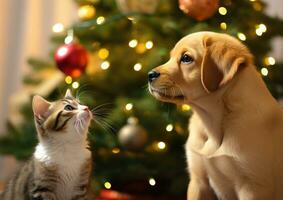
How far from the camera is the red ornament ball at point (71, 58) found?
5.78 feet

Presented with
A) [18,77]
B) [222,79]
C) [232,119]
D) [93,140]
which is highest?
[222,79]

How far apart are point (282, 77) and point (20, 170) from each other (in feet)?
3.70

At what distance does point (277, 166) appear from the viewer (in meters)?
1.25

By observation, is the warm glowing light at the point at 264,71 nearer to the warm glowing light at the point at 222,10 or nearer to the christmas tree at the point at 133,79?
the christmas tree at the point at 133,79

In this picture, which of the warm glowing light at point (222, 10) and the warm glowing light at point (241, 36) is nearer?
the warm glowing light at point (241, 36)

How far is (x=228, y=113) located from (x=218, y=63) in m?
0.14

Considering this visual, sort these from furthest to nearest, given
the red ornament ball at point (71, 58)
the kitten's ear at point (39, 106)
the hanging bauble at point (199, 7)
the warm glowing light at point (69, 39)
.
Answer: the warm glowing light at point (69, 39), the red ornament ball at point (71, 58), the hanging bauble at point (199, 7), the kitten's ear at point (39, 106)

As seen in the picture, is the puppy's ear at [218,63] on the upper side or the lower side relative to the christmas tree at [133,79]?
upper

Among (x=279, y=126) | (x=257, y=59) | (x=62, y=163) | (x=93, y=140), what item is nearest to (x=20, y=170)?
(x=62, y=163)

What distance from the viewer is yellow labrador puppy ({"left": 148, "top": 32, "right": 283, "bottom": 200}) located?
4.02 feet

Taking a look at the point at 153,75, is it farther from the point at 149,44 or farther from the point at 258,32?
the point at 258,32

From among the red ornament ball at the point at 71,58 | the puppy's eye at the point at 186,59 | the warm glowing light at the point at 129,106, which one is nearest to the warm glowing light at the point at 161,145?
the warm glowing light at the point at 129,106

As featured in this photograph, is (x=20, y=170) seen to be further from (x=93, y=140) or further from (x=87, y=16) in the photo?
(x=87, y=16)

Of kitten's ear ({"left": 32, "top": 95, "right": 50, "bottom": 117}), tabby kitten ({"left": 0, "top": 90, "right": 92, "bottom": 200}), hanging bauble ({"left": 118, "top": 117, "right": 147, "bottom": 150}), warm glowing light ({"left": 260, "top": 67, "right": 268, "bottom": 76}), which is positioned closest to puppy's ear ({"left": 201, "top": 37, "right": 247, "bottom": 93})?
tabby kitten ({"left": 0, "top": 90, "right": 92, "bottom": 200})
